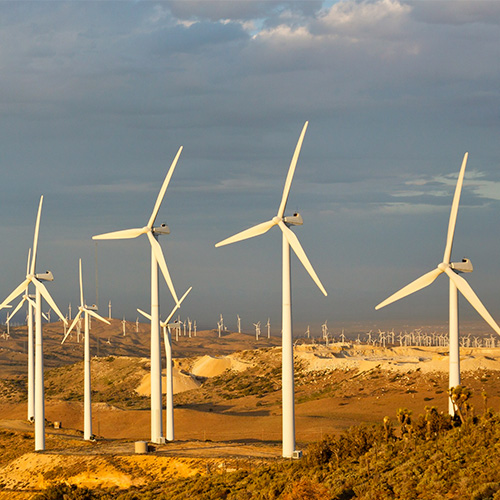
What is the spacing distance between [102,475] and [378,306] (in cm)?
2284

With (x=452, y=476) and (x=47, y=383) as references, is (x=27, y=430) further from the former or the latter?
(x=47, y=383)

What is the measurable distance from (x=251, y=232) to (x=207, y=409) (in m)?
77.8

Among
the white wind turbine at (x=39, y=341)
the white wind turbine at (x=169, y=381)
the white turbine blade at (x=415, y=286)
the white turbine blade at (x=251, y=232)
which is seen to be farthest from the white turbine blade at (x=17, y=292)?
the white turbine blade at (x=415, y=286)

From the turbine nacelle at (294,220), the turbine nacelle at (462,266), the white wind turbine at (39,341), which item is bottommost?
the white wind turbine at (39,341)

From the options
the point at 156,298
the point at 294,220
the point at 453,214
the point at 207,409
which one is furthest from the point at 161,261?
the point at 207,409

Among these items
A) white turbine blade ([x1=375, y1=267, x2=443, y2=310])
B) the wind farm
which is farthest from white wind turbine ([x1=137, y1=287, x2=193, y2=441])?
white turbine blade ([x1=375, y1=267, x2=443, y2=310])

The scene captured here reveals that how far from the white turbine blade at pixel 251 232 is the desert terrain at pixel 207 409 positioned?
602 inches

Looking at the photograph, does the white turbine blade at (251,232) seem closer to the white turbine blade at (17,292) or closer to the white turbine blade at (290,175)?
the white turbine blade at (290,175)

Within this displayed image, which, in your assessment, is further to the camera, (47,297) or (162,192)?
(47,297)

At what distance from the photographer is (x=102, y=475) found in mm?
54562

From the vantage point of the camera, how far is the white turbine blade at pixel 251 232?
53434mm

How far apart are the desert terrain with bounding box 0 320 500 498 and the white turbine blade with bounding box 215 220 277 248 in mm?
15296

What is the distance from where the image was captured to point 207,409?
12781cm

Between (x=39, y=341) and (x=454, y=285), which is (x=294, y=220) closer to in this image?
(x=454, y=285)
